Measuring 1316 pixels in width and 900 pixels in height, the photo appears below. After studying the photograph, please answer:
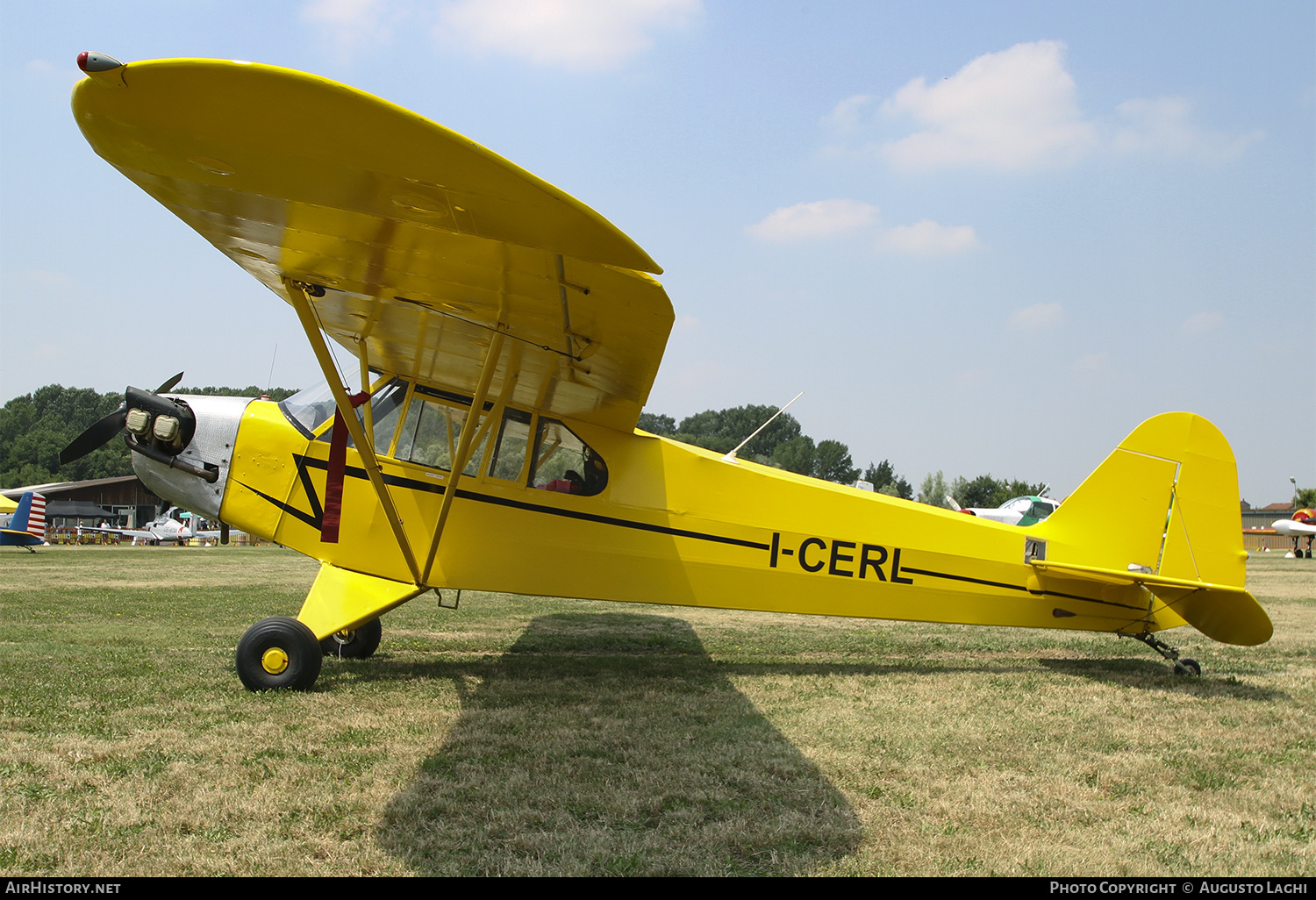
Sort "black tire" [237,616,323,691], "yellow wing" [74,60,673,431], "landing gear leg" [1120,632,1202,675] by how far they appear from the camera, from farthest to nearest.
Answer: "landing gear leg" [1120,632,1202,675], "black tire" [237,616,323,691], "yellow wing" [74,60,673,431]

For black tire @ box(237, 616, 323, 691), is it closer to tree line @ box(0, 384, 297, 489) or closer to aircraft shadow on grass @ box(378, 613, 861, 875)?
aircraft shadow on grass @ box(378, 613, 861, 875)

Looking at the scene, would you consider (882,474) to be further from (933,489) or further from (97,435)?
(97,435)

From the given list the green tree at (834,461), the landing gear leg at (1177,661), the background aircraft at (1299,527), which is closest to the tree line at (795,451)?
the green tree at (834,461)

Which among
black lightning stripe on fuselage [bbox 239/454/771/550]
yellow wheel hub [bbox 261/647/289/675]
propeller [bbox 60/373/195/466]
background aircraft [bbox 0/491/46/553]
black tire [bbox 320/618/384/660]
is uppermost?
propeller [bbox 60/373/195/466]

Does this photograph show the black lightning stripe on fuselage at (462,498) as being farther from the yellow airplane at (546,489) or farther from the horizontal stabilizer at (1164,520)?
the horizontal stabilizer at (1164,520)

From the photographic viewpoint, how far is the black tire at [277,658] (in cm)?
525

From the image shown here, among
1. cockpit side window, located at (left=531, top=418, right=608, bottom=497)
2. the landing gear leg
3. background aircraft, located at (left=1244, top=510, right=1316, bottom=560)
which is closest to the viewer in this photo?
cockpit side window, located at (left=531, top=418, right=608, bottom=497)

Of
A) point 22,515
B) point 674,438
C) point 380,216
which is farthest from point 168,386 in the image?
point 674,438

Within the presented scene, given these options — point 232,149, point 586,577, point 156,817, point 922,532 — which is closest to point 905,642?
point 922,532

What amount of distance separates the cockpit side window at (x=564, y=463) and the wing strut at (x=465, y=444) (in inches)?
33.6

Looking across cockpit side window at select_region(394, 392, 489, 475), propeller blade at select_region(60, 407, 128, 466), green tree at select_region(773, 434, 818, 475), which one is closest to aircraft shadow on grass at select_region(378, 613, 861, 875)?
cockpit side window at select_region(394, 392, 489, 475)

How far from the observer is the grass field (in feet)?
9.84

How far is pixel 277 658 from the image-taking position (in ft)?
17.4

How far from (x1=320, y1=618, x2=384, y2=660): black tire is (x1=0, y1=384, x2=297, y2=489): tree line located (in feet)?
216
